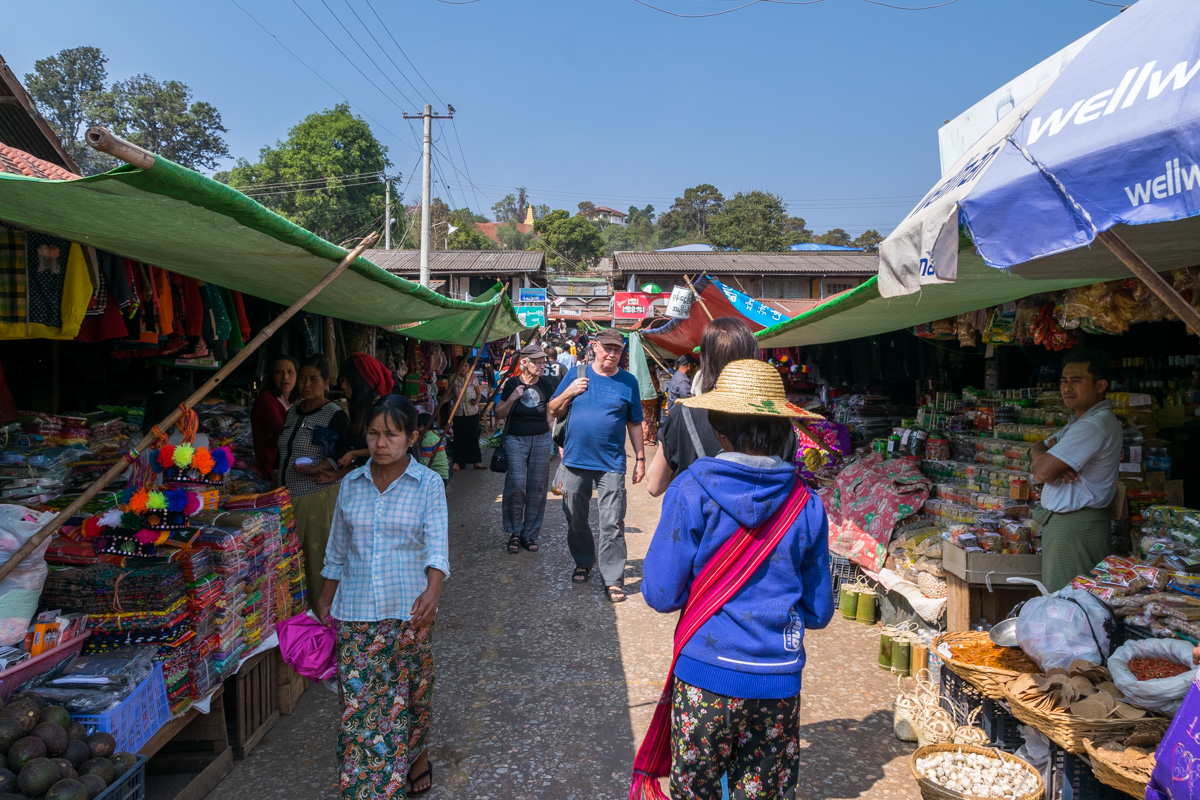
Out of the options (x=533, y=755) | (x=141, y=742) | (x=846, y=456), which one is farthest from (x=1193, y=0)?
(x=846, y=456)

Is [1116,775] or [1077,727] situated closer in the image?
[1116,775]

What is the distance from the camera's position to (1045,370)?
562 centimetres

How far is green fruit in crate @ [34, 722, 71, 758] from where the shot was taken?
7.50ft

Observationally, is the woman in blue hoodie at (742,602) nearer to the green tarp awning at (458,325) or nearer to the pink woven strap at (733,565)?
the pink woven strap at (733,565)

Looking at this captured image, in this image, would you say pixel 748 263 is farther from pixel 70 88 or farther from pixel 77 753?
pixel 70 88

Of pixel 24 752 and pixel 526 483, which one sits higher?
pixel 526 483

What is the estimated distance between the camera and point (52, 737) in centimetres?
230

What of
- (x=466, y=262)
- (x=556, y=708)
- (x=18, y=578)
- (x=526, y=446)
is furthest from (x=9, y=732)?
(x=466, y=262)

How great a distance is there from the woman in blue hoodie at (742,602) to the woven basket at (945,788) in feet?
3.12

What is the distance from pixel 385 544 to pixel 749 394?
1.57 metres

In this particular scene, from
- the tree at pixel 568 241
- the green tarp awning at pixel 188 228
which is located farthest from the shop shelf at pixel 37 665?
the tree at pixel 568 241

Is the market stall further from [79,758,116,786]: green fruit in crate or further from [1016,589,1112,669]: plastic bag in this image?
[1016,589,1112,669]: plastic bag

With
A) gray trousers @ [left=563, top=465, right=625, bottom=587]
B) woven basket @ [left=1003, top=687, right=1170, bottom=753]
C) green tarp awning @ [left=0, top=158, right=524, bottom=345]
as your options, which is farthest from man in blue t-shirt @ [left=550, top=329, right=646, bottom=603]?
woven basket @ [left=1003, top=687, right=1170, bottom=753]

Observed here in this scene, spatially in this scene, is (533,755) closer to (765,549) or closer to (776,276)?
(765,549)
